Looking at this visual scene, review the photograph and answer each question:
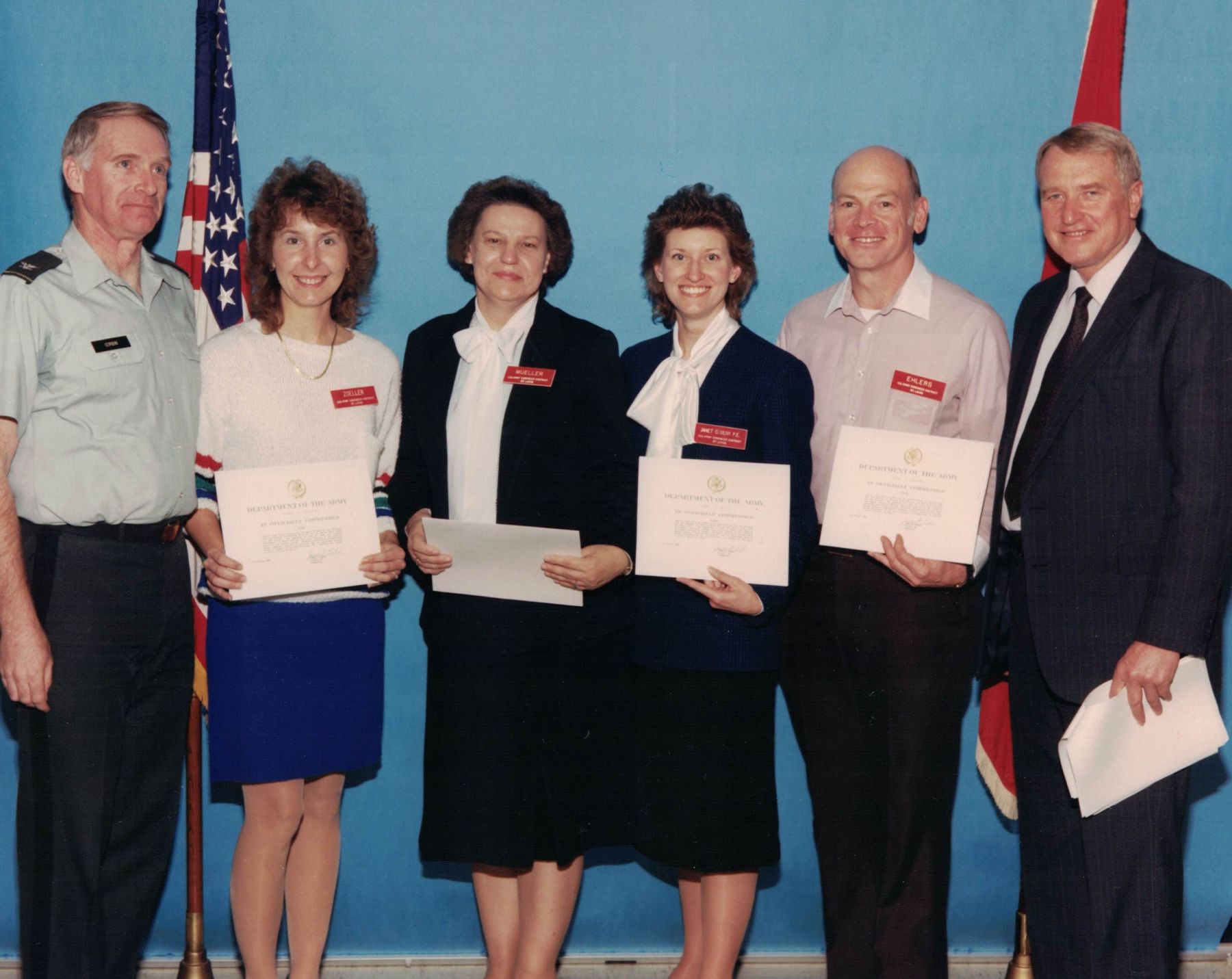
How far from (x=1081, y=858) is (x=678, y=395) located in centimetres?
156

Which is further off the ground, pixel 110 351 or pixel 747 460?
pixel 110 351

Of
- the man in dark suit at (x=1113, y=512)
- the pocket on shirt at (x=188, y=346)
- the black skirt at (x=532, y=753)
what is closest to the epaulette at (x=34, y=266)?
the pocket on shirt at (x=188, y=346)

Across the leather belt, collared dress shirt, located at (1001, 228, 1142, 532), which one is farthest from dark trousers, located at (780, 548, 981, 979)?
the leather belt

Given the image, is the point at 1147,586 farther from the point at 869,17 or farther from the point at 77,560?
the point at 77,560

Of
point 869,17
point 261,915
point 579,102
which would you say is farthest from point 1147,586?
point 261,915

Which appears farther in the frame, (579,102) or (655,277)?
(579,102)

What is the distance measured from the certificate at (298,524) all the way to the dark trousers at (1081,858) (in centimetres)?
170

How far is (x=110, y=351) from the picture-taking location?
9.20 ft

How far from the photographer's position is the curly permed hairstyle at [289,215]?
3.00 meters

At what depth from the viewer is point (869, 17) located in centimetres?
350

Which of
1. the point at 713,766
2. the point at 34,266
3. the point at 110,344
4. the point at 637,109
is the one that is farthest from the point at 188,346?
the point at 713,766

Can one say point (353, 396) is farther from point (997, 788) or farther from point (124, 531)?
point (997, 788)

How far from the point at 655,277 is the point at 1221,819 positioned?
8.79 ft

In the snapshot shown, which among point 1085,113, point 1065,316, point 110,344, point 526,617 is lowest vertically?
point 526,617
